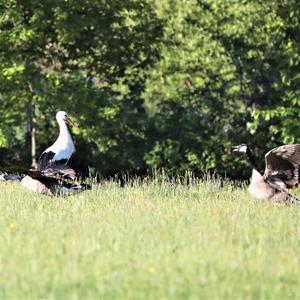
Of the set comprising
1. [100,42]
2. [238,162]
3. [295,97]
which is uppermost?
[100,42]

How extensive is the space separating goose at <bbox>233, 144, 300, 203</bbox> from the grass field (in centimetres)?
35

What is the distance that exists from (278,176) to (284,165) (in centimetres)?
21

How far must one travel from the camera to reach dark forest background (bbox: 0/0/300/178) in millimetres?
21641

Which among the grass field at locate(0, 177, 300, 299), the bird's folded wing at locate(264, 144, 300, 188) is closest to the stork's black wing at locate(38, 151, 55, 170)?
the grass field at locate(0, 177, 300, 299)

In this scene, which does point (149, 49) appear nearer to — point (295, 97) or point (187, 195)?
point (295, 97)

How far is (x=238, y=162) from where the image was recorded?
2528 cm

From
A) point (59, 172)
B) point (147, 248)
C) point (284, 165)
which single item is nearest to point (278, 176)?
point (284, 165)

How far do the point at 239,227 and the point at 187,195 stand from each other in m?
3.61

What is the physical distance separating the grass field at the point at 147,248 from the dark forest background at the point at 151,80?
932 cm

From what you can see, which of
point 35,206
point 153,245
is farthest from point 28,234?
point 35,206

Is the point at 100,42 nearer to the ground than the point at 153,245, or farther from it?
farther from it

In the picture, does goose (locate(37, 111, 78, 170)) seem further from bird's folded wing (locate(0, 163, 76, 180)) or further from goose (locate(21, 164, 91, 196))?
bird's folded wing (locate(0, 163, 76, 180))

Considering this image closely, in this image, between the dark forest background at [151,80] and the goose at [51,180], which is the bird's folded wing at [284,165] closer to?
the goose at [51,180]

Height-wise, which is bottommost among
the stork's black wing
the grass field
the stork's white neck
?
the grass field
